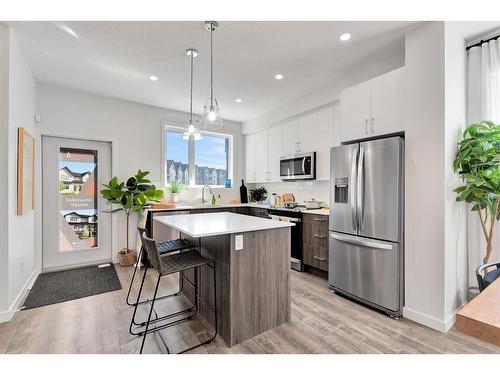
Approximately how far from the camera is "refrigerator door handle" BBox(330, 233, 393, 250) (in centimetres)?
244

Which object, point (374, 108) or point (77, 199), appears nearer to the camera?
point (374, 108)

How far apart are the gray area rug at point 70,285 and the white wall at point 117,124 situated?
25.0 inches

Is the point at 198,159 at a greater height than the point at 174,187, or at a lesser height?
greater

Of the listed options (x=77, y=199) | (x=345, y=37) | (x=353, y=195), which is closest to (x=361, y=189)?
(x=353, y=195)

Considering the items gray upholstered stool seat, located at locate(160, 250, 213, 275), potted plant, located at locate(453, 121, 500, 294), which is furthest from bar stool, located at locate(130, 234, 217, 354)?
potted plant, located at locate(453, 121, 500, 294)

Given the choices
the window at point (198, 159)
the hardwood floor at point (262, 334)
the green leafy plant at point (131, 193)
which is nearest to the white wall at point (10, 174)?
the hardwood floor at point (262, 334)

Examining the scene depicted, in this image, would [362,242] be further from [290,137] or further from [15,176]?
[15,176]

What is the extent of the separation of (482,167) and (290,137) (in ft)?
9.03

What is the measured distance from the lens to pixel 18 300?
2.64 m

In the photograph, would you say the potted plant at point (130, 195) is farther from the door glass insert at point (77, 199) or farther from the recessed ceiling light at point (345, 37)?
the recessed ceiling light at point (345, 37)

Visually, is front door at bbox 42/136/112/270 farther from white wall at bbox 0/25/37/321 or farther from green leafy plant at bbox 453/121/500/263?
green leafy plant at bbox 453/121/500/263

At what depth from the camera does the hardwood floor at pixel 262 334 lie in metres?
1.93

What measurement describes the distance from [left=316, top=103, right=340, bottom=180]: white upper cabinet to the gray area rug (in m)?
3.29

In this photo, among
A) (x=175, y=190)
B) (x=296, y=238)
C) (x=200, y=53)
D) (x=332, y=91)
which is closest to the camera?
(x=200, y=53)
